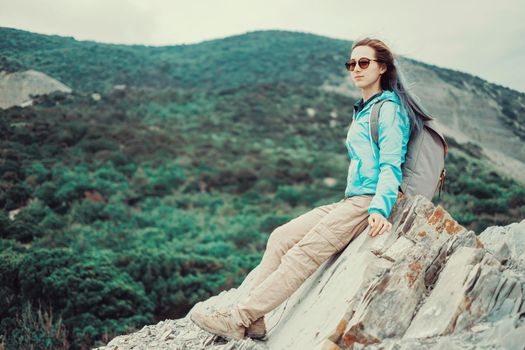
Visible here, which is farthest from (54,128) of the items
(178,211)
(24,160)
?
(178,211)

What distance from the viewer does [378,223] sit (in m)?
2.87

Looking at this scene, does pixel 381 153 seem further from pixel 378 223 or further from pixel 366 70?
pixel 366 70

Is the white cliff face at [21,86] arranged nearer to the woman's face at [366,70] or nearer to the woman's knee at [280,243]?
the woman's knee at [280,243]

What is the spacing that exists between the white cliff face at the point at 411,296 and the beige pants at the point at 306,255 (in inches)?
5.5

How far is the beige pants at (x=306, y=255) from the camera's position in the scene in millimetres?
3006

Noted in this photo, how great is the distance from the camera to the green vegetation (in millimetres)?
7594

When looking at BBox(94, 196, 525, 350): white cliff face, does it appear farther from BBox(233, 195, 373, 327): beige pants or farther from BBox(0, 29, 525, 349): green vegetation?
BBox(0, 29, 525, 349): green vegetation

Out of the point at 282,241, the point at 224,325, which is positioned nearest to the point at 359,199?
the point at 282,241

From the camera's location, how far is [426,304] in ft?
8.35

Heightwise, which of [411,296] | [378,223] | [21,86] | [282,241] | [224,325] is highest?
[21,86]

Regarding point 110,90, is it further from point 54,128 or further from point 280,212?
point 280,212

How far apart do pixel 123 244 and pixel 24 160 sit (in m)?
4.90

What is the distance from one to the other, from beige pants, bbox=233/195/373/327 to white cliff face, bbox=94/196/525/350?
14 cm

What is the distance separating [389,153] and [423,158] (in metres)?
0.28
